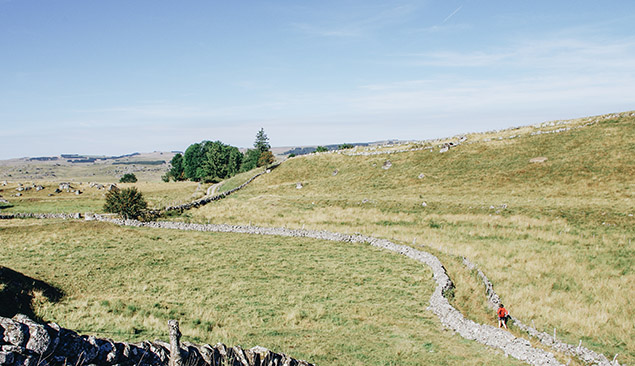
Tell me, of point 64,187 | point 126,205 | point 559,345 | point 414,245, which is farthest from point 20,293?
point 64,187

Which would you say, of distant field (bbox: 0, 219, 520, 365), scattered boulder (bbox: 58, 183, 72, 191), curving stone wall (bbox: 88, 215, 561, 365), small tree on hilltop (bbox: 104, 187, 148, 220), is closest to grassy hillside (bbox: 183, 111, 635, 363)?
curving stone wall (bbox: 88, 215, 561, 365)

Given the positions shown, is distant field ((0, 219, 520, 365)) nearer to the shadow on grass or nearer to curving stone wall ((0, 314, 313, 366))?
the shadow on grass

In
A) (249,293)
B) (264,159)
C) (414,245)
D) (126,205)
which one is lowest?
(414,245)

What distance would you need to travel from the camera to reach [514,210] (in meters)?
41.0

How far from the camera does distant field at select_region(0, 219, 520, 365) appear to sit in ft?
48.7

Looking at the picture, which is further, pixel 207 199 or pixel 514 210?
pixel 207 199

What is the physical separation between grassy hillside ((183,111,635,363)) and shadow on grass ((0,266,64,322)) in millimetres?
22191

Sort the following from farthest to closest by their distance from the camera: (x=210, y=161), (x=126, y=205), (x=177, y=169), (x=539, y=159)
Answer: (x=177, y=169) → (x=210, y=161) → (x=539, y=159) → (x=126, y=205)

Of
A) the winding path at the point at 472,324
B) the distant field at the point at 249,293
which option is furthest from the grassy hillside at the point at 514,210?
the distant field at the point at 249,293

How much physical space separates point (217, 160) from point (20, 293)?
95.5 meters

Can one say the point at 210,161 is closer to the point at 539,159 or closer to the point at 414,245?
the point at 539,159

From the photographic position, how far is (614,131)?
59938 mm

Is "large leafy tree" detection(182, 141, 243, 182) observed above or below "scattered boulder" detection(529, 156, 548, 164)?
above

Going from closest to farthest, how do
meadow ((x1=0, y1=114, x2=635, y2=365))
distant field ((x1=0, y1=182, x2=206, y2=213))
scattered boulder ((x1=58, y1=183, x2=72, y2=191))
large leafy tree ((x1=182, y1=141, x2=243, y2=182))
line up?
meadow ((x1=0, y1=114, x2=635, y2=365))
distant field ((x1=0, y1=182, x2=206, y2=213))
scattered boulder ((x1=58, y1=183, x2=72, y2=191))
large leafy tree ((x1=182, y1=141, x2=243, y2=182))
